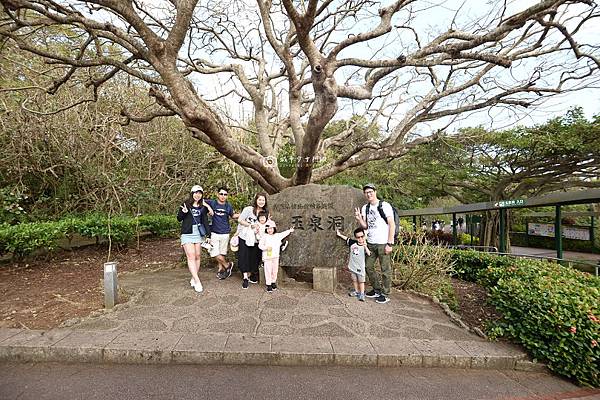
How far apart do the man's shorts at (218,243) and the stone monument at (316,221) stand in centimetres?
104

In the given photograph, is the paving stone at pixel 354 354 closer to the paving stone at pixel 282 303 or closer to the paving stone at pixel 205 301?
the paving stone at pixel 282 303

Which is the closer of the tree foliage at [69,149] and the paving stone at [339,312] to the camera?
the paving stone at [339,312]

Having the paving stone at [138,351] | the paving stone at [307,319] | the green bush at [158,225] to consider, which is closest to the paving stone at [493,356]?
the paving stone at [307,319]

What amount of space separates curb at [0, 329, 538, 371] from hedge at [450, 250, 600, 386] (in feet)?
0.74

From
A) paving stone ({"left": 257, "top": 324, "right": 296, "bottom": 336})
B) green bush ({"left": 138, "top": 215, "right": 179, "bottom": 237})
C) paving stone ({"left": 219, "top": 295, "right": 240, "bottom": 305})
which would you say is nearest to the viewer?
paving stone ({"left": 257, "top": 324, "right": 296, "bottom": 336})

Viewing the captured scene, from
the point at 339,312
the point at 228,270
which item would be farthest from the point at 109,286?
the point at 339,312

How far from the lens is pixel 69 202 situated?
8.08 meters

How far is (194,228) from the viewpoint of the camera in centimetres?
470

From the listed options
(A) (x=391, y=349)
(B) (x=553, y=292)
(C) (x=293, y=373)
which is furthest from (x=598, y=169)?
(C) (x=293, y=373)

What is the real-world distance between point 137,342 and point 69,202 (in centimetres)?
718

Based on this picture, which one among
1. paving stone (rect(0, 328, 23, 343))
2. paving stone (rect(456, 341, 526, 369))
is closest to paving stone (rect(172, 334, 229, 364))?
paving stone (rect(0, 328, 23, 343))

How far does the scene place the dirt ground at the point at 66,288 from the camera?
3.81 metres

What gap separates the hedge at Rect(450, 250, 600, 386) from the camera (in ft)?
8.99

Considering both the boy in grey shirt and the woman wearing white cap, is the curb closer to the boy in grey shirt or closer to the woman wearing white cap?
the boy in grey shirt
